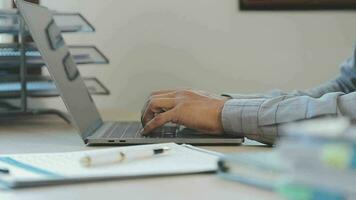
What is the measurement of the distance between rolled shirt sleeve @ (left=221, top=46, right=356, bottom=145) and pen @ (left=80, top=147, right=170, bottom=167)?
26 cm


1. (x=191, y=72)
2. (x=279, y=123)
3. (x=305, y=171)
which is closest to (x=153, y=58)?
(x=191, y=72)

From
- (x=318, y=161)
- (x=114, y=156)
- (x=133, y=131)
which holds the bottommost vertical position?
(x=133, y=131)

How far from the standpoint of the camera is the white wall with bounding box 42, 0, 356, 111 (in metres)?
1.72

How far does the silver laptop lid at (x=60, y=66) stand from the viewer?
99cm

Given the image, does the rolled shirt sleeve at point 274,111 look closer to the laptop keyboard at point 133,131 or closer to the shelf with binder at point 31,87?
the laptop keyboard at point 133,131

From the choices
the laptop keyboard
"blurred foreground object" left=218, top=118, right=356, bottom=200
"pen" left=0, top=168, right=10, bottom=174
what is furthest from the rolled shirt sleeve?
"blurred foreground object" left=218, top=118, right=356, bottom=200

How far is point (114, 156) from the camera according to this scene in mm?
659

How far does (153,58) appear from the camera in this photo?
1740mm

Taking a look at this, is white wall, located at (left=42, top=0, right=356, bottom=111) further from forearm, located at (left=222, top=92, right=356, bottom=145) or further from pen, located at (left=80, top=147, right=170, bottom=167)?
pen, located at (left=80, top=147, right=170, bottom=167)

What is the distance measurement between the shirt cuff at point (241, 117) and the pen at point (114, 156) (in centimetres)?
26

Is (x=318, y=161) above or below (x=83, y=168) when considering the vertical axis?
above

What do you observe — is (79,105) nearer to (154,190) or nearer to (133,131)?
(133,131)

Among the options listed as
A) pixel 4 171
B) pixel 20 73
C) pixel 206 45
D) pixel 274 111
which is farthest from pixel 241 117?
pixel 206 45

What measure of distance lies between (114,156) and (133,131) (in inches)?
16.3
